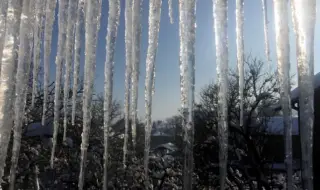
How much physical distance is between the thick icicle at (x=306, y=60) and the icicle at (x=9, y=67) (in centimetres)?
122

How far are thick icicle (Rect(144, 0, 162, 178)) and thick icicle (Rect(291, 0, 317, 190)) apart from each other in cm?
85

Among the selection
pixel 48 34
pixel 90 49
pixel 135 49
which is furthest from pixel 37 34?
pixel 135 49

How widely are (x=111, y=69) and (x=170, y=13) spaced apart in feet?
1.87

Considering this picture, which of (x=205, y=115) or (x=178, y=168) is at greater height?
(x=205, y=115)

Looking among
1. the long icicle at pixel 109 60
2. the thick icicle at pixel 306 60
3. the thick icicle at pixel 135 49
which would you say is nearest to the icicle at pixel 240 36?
the thick icicle at pixel 135 49

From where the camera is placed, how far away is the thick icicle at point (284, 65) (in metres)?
1.38

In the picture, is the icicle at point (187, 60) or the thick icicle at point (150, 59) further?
the thick icicle at point (150, 59)

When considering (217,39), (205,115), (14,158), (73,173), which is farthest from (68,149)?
(217,39)

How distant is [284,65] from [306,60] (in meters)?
0.24

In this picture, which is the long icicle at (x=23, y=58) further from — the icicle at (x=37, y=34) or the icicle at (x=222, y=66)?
the icicle at (x=222, y=66)

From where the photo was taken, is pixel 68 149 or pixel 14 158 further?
pixel 68 149

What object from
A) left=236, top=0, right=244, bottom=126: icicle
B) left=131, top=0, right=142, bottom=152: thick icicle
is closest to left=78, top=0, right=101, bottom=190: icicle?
left=131, top=0, right=142, bottom=152: thick icicle

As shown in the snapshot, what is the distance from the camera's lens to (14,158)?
6.70 ft

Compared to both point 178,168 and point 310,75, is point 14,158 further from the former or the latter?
point 178,168
